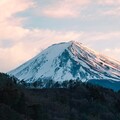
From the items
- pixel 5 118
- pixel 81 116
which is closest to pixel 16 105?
pixel 5 118

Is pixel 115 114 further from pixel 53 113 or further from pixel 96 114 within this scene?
pixel 53 113

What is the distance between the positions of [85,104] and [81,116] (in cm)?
994

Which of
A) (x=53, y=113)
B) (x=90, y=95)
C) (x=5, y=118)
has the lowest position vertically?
(x=5, y=118)

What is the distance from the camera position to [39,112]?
77938 millimetres

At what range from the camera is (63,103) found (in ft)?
358

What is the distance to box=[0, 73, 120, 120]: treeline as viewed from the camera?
7738 cm

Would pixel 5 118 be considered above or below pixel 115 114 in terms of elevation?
below

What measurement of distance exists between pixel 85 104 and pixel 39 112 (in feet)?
106

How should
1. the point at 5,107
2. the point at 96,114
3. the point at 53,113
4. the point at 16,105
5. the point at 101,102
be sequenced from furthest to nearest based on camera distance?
the point at 101,102 → the point at 96,114 → the point at 53,113 → the point at 16,105 → the point at 5,107

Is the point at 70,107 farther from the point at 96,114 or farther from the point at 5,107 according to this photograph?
the point at 5,107

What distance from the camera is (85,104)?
10906 cm

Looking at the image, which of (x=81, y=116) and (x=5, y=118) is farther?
(x=81, y=116)

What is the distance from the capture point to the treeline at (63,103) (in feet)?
254

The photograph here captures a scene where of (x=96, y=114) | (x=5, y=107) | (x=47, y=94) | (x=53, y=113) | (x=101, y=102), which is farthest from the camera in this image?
(x=47, y=94)
